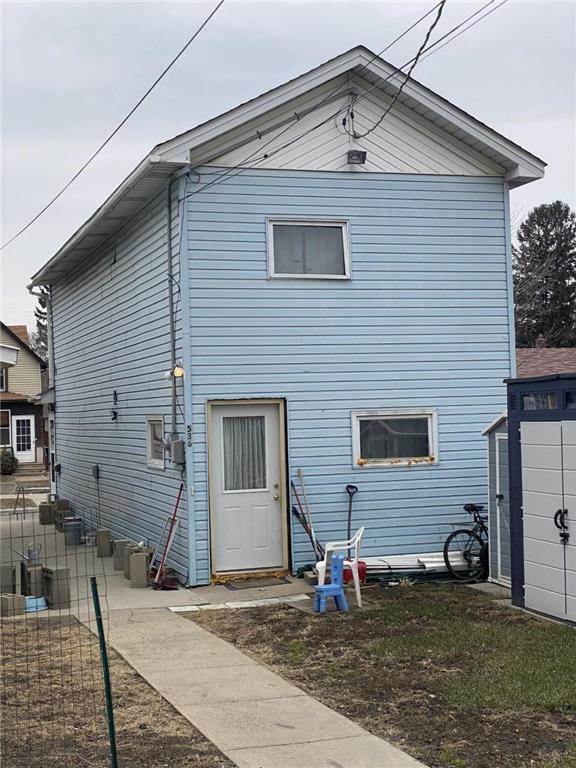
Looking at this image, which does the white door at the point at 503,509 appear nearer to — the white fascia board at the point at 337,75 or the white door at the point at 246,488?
the white door at the point at 246,488

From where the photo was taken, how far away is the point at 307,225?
492 inches

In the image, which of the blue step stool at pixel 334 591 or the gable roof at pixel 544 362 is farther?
the gable roof at pixel 544 362

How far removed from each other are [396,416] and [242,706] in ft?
21.1

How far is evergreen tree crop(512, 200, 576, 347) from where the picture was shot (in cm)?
4244

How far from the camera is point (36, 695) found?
7289mm

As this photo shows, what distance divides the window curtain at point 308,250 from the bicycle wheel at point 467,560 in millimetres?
3795

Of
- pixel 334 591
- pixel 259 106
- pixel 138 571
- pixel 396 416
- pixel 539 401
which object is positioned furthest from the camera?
pixel 396 416

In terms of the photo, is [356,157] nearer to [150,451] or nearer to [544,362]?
[150,451]

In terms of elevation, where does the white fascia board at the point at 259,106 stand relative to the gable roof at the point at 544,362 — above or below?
above

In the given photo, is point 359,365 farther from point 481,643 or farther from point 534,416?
point 481,643

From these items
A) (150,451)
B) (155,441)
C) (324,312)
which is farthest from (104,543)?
(324,312)

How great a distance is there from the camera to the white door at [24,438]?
43.2 m

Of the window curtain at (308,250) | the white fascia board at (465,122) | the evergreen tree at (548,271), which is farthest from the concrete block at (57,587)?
the evergreen tree at (548,271)

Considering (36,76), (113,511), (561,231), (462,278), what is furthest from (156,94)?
(561,231)
